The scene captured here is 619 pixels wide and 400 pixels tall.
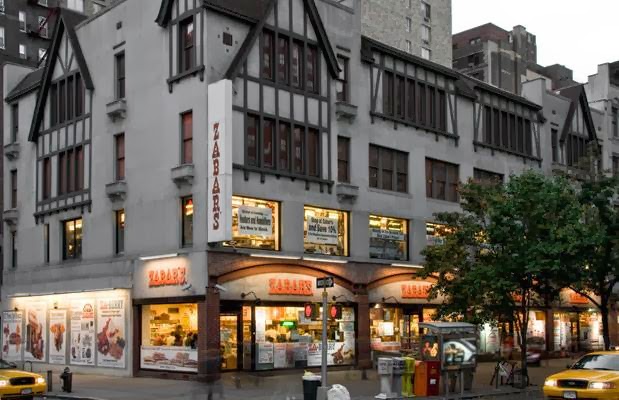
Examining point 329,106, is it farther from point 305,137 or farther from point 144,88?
point 144,88

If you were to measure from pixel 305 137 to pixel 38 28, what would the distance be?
49.1 meters

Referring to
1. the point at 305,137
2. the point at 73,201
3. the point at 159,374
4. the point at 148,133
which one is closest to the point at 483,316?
the point at 305,137

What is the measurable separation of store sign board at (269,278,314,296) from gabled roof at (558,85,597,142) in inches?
920

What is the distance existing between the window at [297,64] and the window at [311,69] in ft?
A: 0.96

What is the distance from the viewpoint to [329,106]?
126 feet

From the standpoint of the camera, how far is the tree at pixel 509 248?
31.7 meters

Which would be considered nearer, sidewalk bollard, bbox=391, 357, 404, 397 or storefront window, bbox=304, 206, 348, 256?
sidewalk bollard, bbox=391, 357, 404, 397

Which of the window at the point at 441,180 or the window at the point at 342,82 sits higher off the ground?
the window at the point at 342,82

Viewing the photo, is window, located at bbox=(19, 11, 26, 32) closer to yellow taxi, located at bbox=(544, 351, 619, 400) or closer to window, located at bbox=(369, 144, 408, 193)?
window, located at bbox=(369, 144, 408, 193)

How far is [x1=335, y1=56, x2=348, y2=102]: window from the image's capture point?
39.4 metres

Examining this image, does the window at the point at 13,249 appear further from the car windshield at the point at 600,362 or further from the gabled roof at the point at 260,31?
the car windshield at the point at 600,362

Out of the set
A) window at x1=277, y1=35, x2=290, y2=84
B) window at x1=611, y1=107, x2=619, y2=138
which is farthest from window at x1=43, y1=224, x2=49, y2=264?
window at x1=611, y1=107, x2=619, y2=138

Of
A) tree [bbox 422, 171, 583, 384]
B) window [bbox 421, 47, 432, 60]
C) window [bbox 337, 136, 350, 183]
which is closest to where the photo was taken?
tree [bbox 422, 171, 583, 384]

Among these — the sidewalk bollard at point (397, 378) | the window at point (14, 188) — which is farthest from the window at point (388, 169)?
the window at point (14, 188)
